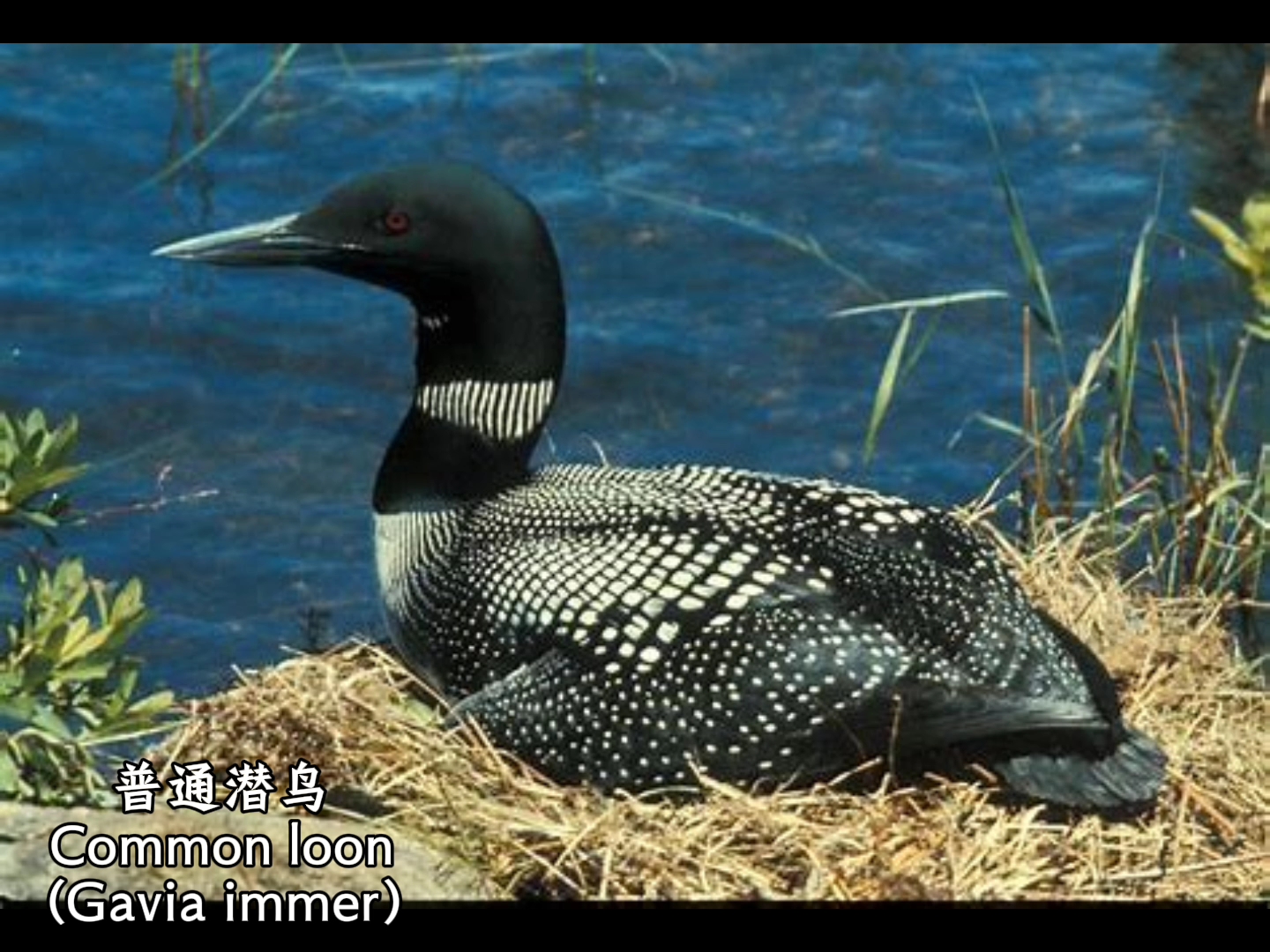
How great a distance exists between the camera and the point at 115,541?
8.58 metres

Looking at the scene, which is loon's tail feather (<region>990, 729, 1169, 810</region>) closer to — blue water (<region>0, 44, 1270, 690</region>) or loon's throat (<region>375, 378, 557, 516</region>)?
loon's throat (<region>375, 378, 557, 516</region>)

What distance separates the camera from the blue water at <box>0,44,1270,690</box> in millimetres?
8781

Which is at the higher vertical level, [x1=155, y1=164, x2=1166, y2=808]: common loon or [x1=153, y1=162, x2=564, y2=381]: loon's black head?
[x1=153, y1=162, x2=564, y2=381]: loon's black head

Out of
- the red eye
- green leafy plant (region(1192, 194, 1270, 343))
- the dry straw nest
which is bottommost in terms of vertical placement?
the dry straw nest

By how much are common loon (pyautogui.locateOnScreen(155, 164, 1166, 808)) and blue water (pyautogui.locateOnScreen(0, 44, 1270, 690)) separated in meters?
1.56

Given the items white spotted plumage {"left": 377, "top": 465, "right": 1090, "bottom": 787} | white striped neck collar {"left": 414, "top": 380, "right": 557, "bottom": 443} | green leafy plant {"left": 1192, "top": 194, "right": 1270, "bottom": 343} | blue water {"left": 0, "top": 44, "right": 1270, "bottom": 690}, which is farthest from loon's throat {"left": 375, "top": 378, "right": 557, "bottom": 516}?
blue water {"left": 0, "top": 44, "right": 1270, "bottom": 690}

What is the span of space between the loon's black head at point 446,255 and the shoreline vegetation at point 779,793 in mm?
637

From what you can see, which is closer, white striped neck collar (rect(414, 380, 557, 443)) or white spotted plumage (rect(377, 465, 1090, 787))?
white spotted plumage (rect(377, 465, 1090, 787))

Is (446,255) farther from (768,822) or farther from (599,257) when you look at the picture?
(599,257)

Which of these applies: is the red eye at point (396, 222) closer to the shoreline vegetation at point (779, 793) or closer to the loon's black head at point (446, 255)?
the loon's black head at point (446, 255)

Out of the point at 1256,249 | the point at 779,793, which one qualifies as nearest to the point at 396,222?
the point at 779,793

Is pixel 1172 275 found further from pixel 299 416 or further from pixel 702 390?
pixel 299 416

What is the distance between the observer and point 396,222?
670cm

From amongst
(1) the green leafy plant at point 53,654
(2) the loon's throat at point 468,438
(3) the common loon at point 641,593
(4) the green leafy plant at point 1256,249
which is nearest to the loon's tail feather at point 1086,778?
(3) the common loon at point 641,593
